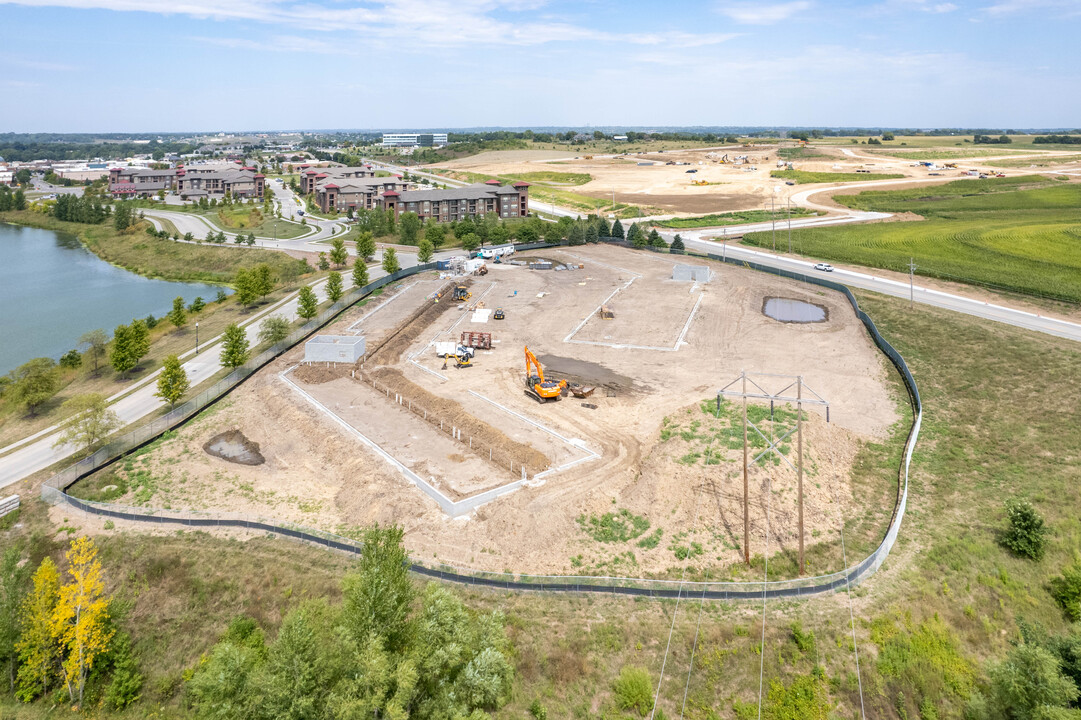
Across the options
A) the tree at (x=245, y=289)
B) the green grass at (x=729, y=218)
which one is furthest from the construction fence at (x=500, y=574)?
the green grass at (x=729, y=218)

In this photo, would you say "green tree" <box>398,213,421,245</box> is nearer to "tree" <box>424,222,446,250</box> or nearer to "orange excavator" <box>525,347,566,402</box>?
"tree" <box>424,222,446,250</box>

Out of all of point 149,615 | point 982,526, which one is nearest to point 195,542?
point 149,615

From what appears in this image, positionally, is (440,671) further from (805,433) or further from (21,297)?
(21,297)

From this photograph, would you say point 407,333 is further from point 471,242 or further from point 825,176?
point 825,176

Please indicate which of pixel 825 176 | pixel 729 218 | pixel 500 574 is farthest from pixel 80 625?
pixel 825 176

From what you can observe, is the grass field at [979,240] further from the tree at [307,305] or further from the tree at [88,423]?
the tree at [88,423]

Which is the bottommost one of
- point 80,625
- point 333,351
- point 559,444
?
point 80,625

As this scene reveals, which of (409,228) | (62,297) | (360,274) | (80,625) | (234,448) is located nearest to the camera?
(80,625)
